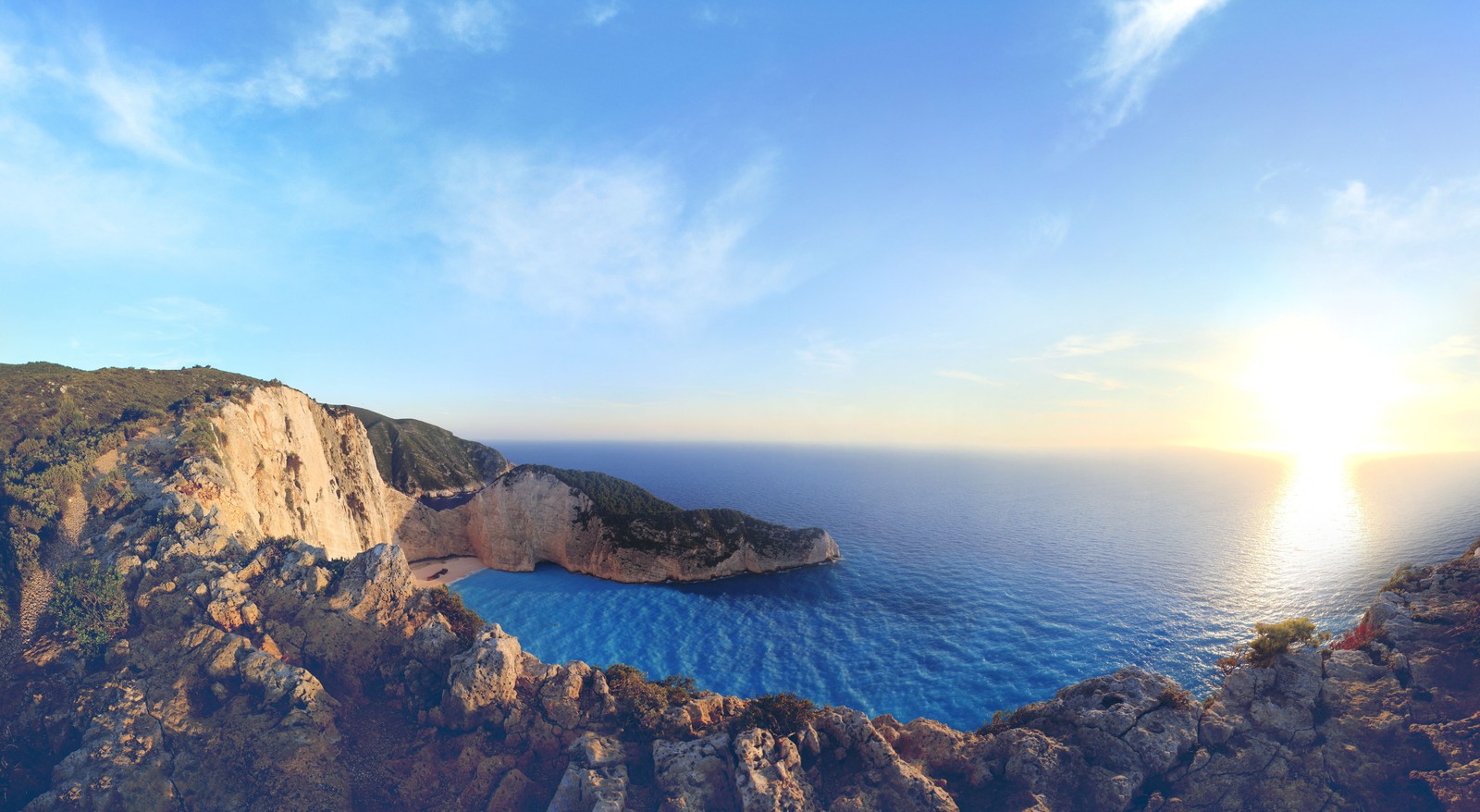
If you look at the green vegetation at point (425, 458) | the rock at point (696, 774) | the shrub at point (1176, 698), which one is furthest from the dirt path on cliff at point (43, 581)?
the green vegetation at point (425, 458)

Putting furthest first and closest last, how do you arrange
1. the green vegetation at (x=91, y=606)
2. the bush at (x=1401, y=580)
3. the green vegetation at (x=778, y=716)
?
the bush at (x=1401, y=580) → the green vegetation at (x=778, y=716) → the green vegetation at (x=91, y=606)

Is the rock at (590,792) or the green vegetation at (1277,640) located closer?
the rock at (590,792)

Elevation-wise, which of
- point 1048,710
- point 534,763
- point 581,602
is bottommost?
point 581,602

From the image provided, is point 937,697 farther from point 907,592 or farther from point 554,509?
point 554,509

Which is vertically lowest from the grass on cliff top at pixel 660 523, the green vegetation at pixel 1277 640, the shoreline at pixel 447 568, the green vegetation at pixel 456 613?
the shoreline at pixel 447 568

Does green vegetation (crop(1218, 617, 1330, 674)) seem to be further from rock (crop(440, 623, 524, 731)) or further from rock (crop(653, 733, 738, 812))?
rock (crop(440, 623, 524, 731))

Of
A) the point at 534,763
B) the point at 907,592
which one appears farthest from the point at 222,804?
the point at 907,592

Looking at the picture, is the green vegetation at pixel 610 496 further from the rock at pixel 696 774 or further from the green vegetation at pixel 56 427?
the rock at pixel 696 774
